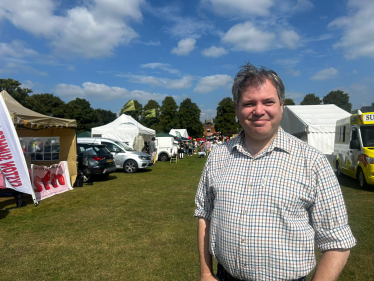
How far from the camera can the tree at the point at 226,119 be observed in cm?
7675

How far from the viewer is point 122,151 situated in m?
16.7

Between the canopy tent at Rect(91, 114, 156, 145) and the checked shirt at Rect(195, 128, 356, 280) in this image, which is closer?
the checked shirt at Rect(195, 128, 356, 280)

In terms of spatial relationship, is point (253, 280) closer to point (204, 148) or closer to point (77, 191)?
point (77, 191)

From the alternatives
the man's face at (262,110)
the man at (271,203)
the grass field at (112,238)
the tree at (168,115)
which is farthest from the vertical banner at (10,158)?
the tree at (168,115)

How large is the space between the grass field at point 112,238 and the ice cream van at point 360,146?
77 cm

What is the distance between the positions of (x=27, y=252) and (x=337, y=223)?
16.4 feet

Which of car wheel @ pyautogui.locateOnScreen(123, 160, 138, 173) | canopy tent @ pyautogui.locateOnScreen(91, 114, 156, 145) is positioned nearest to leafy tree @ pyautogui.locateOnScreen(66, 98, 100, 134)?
canopy tent @ pyautogui.locateOnScreen(91, 114, 156, 145)

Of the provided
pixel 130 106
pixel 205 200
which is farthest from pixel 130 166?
pixel 130 106

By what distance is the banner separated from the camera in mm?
9211

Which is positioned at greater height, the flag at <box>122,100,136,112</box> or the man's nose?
the flag at <box>122,100,136,112</box>

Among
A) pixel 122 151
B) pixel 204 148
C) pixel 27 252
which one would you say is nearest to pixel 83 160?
pixel 122 151

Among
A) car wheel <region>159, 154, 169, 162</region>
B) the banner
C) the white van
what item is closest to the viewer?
the banner

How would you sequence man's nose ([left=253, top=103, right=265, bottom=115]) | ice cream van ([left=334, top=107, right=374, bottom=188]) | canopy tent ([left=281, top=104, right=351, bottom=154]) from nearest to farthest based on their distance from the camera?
man's nose ([left=253, top=103, right=265, bottom=115]) → ice cream van ([left=334, top=107, right=374, bottom=188]) → canopy tent ([left=281, top=104, right=351, bottom=154])

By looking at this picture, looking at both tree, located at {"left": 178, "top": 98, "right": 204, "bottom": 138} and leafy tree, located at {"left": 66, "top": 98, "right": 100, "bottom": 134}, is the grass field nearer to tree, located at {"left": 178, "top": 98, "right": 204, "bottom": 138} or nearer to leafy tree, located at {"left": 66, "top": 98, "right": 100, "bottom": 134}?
leafy tree, located at {"left": 66, "top": 98, "right": 100, "bottom": 134}
